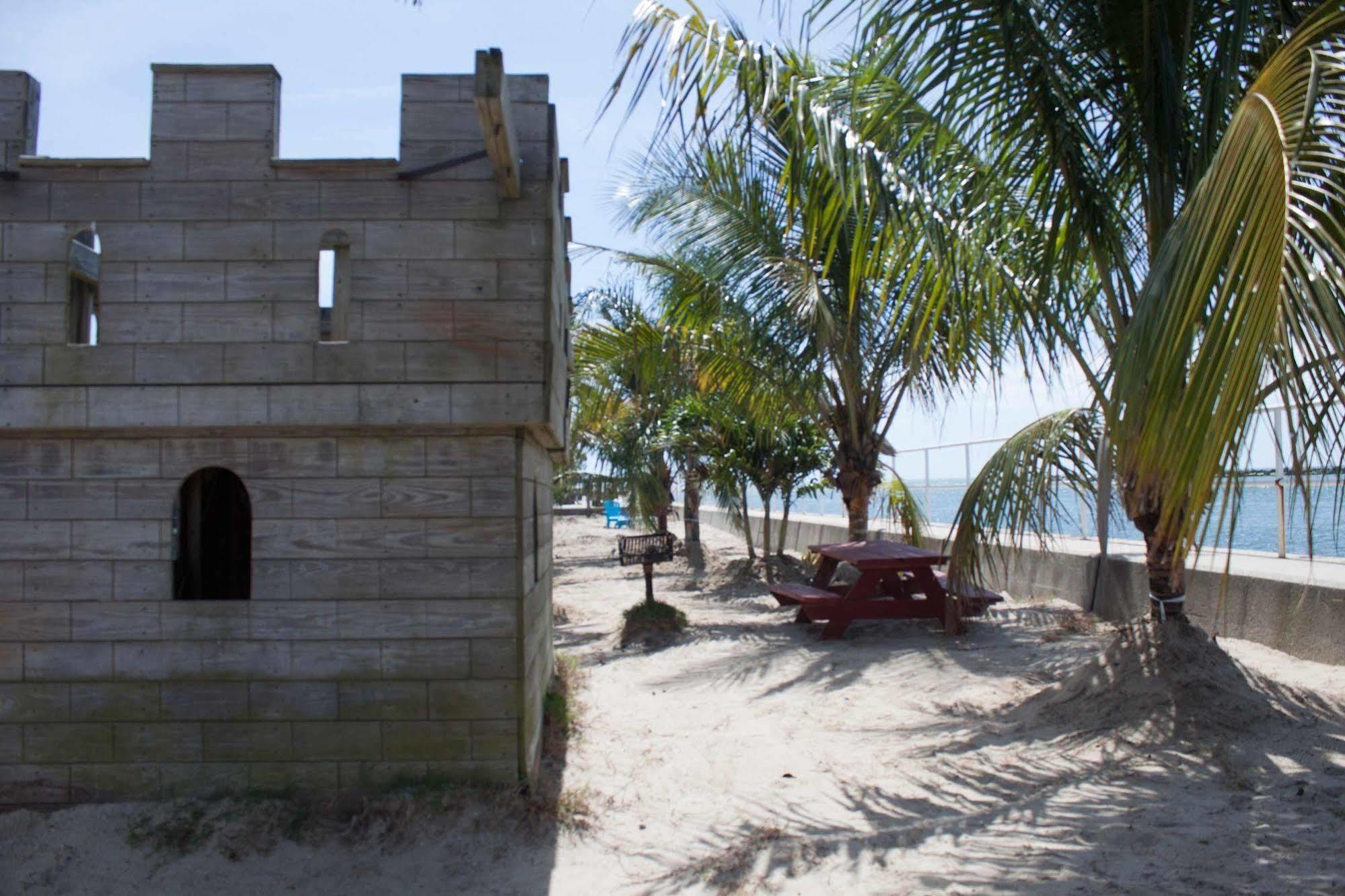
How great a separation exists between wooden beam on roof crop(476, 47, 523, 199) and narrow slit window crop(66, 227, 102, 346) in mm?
2045

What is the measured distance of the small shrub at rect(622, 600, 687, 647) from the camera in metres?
Answer: 10.6

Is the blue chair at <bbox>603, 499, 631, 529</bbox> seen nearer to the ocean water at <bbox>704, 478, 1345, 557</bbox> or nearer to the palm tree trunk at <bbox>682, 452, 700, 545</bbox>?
the palm tree trunk at <bbox>682, 452, 700, 545</bbox>

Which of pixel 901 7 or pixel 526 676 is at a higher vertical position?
pixel 901 7

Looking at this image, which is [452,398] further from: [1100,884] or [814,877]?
[1100,884]

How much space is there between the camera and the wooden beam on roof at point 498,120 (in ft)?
13.4

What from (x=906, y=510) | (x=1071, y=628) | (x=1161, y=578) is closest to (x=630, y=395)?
(x=906, y=510)

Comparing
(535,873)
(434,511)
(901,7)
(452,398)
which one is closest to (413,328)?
(452,398)

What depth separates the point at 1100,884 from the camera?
3934 millimetres

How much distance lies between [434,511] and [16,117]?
2796mm

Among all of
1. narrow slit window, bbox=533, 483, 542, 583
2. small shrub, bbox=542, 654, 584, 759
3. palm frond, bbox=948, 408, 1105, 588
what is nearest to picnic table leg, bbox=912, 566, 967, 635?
palm frond, bbox=948, 408, 1105, 588

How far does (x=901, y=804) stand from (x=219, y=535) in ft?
14.2

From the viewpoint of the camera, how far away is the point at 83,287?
6035 millimetres

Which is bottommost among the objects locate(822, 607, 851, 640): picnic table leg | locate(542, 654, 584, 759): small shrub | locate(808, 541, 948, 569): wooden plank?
locate(542, 654, 584, 759): small shrub

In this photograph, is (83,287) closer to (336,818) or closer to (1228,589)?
(336,818)
